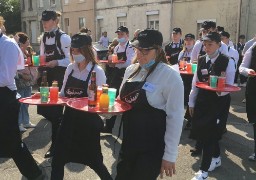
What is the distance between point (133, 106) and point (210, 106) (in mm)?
1920

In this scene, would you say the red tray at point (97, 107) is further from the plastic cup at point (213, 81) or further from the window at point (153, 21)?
the window at point (153, 21)

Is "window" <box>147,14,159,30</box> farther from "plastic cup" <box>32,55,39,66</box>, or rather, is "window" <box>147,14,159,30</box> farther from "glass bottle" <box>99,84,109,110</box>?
"glass bottle" <box>99,84,109,110</box>

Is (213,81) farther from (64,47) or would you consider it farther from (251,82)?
(64,47)

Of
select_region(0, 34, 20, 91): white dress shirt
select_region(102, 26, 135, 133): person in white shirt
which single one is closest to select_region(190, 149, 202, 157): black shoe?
select_region(102, 26, 135, 133): person in white shirt

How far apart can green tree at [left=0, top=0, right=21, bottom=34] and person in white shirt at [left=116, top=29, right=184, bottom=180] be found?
39258mm

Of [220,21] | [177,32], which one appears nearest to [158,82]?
[177,32]

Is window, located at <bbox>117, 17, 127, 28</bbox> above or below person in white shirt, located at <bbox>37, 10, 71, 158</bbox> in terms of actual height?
above

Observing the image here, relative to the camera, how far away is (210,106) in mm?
4516

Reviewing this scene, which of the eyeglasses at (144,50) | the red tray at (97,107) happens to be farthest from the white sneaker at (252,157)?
the eyeglasses at (144,50)

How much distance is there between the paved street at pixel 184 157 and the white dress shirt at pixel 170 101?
2036 millimetres

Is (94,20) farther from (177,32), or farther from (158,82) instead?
(158,82)

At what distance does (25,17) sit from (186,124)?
3499 cm

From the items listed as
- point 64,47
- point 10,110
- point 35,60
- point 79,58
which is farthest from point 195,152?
point 35,60

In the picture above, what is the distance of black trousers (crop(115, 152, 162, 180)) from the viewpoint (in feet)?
9.45
